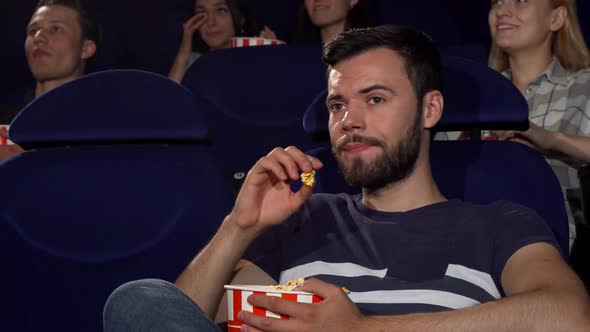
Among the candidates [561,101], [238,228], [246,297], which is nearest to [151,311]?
[246,297]

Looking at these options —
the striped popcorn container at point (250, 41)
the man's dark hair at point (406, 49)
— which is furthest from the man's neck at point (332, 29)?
the man's dark hair at point (406, 49)

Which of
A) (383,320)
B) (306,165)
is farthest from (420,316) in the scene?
(306,165)

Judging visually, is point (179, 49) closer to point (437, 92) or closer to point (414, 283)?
point (437, 92)

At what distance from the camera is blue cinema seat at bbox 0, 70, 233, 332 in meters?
1.31

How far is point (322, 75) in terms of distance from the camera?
1.97 meters

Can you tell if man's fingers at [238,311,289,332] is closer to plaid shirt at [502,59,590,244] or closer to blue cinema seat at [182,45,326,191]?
blue cinema seat at [182,45,326,191]

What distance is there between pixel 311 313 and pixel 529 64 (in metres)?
1.34

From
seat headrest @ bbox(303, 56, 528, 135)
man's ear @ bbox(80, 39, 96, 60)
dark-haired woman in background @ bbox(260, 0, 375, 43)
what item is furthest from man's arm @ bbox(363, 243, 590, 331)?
man's ear @ bbox(80, 39, 96, 60)

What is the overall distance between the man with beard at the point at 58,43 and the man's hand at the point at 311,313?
1510 millimetres

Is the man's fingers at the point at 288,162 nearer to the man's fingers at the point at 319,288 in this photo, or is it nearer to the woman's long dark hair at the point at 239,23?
the man's fingers at the point at 319,288

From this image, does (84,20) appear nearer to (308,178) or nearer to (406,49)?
(406,49)

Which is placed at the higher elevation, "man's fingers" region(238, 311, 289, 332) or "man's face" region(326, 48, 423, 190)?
"man's face" region(326, 48, 423, 190)

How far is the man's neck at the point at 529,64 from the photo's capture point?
6.91 ft

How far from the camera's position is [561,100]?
6.56ft
